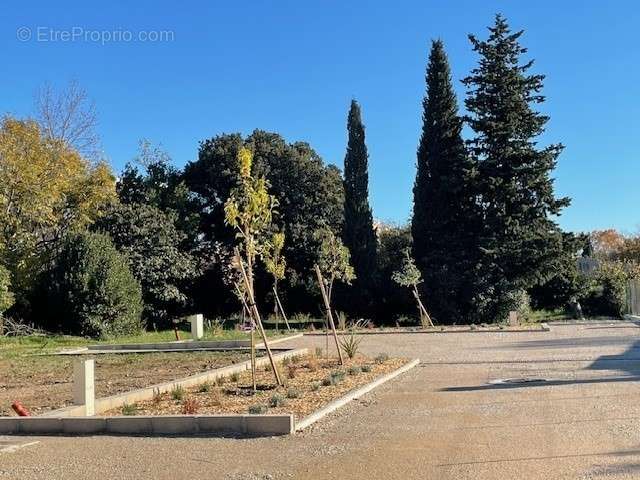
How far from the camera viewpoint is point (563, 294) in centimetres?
3603

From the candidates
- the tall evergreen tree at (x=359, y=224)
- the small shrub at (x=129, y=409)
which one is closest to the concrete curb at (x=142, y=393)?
the small shrub at (x=129, y=409)

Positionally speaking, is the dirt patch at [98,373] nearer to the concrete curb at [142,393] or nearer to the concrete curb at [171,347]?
the concrete curb at [142,393]

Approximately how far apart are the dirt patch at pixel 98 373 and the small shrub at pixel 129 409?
1.07 metres

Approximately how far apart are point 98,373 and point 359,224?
22881 millimetres

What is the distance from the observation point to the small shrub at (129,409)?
908cm

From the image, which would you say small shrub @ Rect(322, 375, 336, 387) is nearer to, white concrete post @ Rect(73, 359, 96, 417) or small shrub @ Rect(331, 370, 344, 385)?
small shrub @ Rect(331, 370, 344, 385)

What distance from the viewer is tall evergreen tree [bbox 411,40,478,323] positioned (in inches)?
1283

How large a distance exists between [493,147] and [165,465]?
29.9m

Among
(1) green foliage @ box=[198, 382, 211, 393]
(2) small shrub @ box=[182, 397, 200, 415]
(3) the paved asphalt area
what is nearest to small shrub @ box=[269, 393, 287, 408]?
(3) the paved asphalt area

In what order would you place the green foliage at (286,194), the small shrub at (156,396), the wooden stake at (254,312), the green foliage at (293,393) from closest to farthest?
the green foliage at (293,393) < the small shrub at (156,396) < the wooden stake at (254,312) < the green foliage at (286,194)

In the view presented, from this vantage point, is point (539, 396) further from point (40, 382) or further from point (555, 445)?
point (40, 382)

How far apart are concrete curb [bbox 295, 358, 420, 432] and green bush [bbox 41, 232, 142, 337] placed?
16.9 m

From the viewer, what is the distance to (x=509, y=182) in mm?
33125

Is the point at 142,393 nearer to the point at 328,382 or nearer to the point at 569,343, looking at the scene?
the point at 328,382
